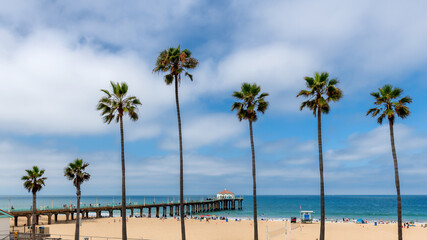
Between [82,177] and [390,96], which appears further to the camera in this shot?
[82,177]

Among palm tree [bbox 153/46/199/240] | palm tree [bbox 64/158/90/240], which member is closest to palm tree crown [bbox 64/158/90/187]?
palm tree [bbox 64/158/90/240]

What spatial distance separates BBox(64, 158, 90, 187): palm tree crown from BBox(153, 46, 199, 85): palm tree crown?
47.4 feet

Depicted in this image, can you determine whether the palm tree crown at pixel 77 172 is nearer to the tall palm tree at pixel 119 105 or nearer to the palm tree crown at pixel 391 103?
the tall palm tree at pixel 119 105

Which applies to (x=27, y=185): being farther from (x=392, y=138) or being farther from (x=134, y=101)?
(x=392, y=138)

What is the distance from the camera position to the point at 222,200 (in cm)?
13862

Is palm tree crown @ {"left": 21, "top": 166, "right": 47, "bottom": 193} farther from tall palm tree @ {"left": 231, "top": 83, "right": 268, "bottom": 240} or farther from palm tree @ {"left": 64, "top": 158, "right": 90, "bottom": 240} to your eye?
tall palm tree @ {"left": 231, "top": 83, "right": 268, "bottom": 240}

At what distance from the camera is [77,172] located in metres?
33.6

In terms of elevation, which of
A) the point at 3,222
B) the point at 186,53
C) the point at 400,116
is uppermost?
the point at 186,53

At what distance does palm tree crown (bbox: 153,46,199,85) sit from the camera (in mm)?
24328

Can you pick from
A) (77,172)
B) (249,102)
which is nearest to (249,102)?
(249,102)

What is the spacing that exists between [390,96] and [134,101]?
56.9 ft

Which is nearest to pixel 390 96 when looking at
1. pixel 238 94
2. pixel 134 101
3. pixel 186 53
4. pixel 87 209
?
pixel 238 94

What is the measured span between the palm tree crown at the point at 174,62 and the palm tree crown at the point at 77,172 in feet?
47.4

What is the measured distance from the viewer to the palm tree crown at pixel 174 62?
24.3 metres
